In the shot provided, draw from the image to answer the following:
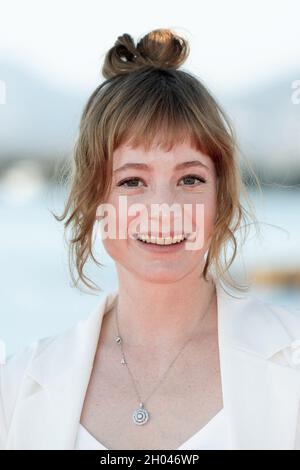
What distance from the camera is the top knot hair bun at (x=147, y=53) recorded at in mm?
2445

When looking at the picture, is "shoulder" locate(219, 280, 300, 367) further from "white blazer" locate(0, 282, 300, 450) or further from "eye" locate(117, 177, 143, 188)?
"eye" locate(117, 177, 143, 188)

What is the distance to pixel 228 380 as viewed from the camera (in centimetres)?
216

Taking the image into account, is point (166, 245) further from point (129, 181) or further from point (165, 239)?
point (129, 181)

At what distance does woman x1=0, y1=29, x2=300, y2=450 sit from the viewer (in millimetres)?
2158

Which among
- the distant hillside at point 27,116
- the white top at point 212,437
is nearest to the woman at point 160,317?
the white top at point 212,437

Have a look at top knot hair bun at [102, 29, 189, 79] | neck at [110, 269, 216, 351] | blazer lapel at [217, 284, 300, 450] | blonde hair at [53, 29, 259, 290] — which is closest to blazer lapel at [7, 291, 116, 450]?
neck at [110, 269, 216, 351]

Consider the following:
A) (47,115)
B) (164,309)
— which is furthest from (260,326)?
(47,115)

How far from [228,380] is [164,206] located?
51 centimetres

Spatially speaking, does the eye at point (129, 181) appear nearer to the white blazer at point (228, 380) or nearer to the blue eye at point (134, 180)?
the blue eye at point (134, 180)

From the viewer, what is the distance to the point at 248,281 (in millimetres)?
A: 2607

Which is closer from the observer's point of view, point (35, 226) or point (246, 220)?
point (246, 220)

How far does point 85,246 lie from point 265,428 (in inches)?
33.3

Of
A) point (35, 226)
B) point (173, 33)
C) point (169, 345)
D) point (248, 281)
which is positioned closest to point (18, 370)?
point (169, 345)
